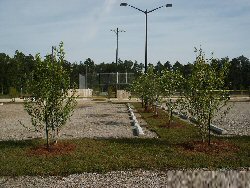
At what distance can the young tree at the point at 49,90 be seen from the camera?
37.8 feet

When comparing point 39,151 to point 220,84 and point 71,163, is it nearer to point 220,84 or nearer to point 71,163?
point 71,163

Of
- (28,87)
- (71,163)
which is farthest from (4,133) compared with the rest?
(71,163)

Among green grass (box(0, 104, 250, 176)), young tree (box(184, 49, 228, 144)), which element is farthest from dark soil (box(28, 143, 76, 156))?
young tree (box(184, 49, 228, 144))

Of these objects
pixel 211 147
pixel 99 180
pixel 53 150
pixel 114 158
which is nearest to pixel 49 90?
pixel 53 150

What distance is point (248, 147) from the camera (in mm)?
11164

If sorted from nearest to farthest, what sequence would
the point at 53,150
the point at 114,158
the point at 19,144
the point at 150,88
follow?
the point at 114,158 < the point at 53,150 < the point at 19,144 < the point at 150,88

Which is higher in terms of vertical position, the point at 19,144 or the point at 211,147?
the point at 211,147

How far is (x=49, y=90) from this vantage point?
11500 mm

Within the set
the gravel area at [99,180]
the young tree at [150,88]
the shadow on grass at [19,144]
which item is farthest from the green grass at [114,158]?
the young tree at [150,88]

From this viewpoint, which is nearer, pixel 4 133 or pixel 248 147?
pixel 248 147

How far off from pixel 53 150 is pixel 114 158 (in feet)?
7.18

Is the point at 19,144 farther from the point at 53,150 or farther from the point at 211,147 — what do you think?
the point at 211,147

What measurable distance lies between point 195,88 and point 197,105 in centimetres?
55

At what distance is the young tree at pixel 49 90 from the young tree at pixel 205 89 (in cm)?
398
